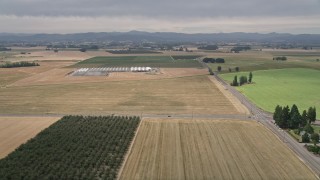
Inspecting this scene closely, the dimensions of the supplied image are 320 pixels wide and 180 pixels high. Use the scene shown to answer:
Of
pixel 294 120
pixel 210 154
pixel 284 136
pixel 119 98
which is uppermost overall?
pixel 294 120

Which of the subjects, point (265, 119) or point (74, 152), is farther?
point (265, 119)

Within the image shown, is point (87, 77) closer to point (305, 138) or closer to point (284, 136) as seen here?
point (284, 136)

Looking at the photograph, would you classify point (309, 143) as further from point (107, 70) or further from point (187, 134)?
point (107, 70)

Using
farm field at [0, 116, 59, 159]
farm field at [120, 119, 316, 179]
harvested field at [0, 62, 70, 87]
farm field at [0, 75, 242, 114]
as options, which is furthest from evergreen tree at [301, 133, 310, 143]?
harvested field at [0, 62, 70, 87]

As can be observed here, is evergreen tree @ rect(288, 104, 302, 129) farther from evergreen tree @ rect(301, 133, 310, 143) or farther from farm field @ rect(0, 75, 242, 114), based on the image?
farm field @ rect(0, 75, 242, 114)

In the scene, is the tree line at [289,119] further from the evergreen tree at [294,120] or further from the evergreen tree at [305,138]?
the evergreen tree at [305,138]

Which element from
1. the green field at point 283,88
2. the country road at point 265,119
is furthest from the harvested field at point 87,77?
the country road at point 265,119

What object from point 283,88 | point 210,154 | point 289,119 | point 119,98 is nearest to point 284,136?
point 289,119

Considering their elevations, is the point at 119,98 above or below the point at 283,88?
below
